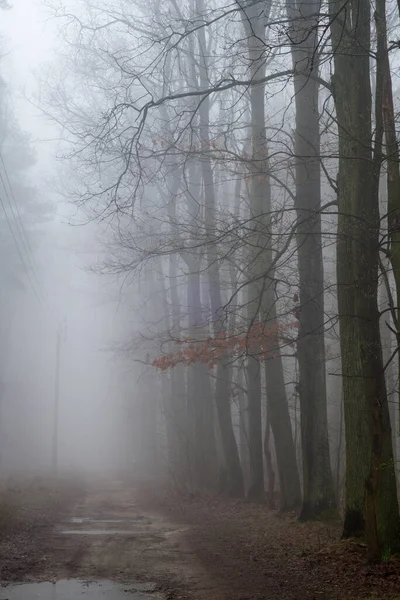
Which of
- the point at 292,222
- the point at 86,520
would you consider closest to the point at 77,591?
the point at 292,222

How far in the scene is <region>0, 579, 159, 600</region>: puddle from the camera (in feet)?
26.6

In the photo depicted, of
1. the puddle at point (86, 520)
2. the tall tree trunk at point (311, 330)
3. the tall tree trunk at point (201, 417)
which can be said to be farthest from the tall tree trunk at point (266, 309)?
the tall tree trunk at point (201, 417)

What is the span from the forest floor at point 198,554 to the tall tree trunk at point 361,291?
73 centimetres

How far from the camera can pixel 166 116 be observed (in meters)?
27.4

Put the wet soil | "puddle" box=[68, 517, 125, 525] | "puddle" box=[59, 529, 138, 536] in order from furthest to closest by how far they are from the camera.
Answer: "puddle" box=[68, 517, 125, 525], "puddle" box=[59, 529, 138, 536], the wet soil

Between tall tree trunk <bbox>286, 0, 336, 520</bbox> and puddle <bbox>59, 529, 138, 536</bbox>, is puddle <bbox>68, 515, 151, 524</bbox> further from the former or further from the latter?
tall tree trunk <bbox>286, 0, 336, 520</bbox>

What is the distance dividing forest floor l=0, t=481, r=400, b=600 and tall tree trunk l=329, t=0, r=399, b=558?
0.73 metres

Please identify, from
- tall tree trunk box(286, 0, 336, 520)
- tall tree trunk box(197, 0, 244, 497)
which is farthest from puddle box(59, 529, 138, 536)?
tall tree trunk box(197, 0, 244, 497)

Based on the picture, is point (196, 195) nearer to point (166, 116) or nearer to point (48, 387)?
point (166, 116)

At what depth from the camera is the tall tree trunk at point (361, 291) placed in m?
9.57

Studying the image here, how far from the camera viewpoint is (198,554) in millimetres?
11594

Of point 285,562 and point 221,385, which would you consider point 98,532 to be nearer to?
point 285,562

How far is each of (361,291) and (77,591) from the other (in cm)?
500

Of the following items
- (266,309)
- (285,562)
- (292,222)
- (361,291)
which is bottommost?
(285,562)
